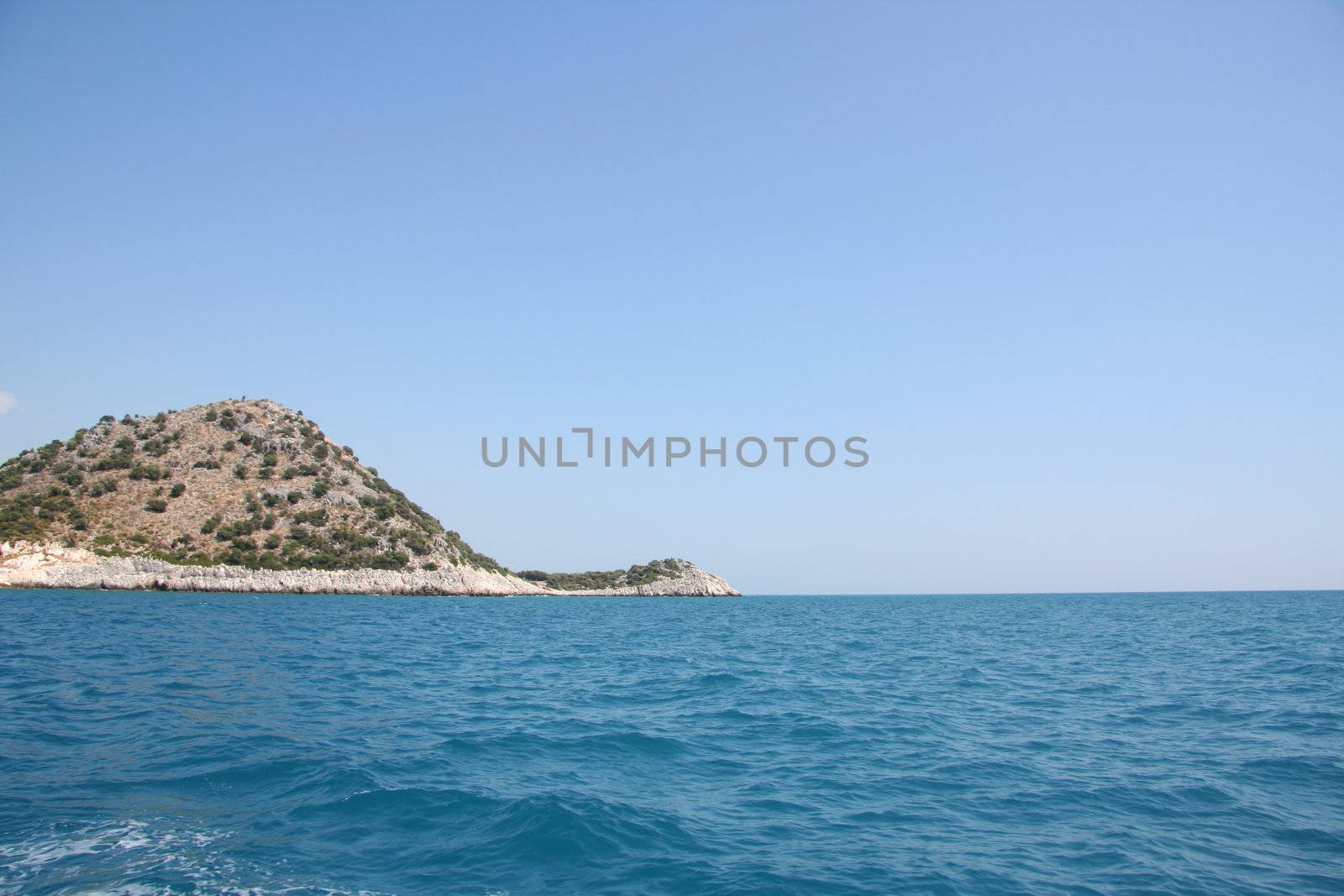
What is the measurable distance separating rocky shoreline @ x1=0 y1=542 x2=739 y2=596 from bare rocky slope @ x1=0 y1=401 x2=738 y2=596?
14cm

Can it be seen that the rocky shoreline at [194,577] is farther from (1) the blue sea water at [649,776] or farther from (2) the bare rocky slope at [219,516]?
(1) the blue sea water at [649,776]

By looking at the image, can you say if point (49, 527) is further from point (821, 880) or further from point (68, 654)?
point (821, 880)

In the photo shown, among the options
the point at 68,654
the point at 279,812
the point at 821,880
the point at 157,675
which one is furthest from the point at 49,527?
the point at 821,880

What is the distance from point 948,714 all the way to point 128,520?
9469 cm

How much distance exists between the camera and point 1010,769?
1523cm

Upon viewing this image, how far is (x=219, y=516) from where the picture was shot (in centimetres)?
9000

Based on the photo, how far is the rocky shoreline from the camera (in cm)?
7000

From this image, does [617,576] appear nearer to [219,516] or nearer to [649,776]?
[219,516]

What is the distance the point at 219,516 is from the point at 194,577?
1468 centimetres

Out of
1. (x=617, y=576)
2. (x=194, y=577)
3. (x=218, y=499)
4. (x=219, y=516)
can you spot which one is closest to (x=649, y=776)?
(x=194, y=577)

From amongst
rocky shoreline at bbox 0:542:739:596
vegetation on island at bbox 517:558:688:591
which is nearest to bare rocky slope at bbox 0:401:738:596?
rocky shoreline at bbox 0:542:739:596

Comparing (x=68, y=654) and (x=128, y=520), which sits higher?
(x=128, y=520)

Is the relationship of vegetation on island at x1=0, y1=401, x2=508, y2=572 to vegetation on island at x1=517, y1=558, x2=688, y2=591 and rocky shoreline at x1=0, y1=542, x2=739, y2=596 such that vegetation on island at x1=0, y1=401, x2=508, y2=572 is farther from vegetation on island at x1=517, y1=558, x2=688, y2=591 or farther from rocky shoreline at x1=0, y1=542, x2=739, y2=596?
vegetation on island at x1=517, y1=558, x2=688, y2=591

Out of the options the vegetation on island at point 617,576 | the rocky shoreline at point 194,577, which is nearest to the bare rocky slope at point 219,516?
the rocky shoreline at point 194,577
